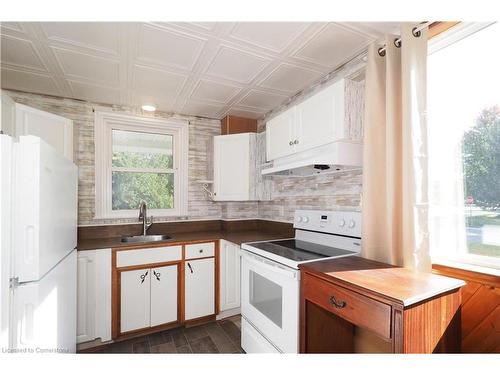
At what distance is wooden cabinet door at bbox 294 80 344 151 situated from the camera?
1554 mm

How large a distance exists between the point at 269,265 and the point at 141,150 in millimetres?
2031

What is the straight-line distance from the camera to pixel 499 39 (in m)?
1.17

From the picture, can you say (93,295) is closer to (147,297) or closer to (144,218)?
(147,297)

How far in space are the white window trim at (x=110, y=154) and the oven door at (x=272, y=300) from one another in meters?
1.34

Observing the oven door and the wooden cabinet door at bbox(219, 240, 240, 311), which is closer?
the oven door

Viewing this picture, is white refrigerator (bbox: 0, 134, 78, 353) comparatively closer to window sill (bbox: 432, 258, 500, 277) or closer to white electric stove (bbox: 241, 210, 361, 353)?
white electric stove (bbox: 241, 210, 361, 353)

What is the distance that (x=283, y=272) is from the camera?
1.45 meters

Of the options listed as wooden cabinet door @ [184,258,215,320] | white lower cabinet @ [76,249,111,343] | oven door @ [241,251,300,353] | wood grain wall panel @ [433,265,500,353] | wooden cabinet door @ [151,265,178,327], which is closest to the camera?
wood grain wall panel @ [433,265,500,353]

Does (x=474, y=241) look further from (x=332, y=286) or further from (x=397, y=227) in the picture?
(x=332, y=286)

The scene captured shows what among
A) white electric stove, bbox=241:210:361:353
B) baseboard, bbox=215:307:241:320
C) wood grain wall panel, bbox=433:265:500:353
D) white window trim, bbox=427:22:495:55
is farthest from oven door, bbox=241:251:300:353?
white window trim, bbox=427:22:495:55

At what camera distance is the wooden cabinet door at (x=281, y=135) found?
198cm

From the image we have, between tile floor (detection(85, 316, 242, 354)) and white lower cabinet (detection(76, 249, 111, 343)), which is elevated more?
white lower cabinet (detection(76, 249, 111, 343))

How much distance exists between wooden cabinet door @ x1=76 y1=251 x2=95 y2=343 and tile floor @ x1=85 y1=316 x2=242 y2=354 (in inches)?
7.7
